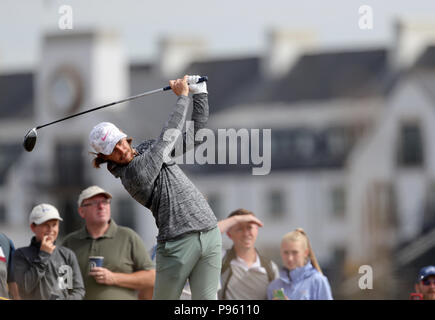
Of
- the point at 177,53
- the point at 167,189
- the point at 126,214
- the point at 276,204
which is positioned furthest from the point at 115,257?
the point at 177,53

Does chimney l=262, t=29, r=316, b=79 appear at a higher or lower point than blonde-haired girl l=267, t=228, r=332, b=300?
higher

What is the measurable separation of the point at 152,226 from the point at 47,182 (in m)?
4.28

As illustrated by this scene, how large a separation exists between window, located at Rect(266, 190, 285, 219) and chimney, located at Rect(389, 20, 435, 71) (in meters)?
4.74

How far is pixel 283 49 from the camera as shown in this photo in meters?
33.3

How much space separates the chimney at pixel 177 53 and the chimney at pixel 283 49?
2.04m

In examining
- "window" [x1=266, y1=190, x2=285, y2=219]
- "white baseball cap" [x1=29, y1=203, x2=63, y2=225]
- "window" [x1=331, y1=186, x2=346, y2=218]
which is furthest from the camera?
"window" [x1=266, y1=190, x2=285, y2=219]

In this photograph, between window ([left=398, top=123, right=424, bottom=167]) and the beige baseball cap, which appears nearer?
the beige baseball cap

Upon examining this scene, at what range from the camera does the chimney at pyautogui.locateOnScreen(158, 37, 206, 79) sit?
1275 inches

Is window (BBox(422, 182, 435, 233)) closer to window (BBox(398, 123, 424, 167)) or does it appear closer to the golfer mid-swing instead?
window (BBox(398, 123, 424, 167))

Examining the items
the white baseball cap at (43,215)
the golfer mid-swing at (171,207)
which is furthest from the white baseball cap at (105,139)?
the white baseball cap at (43,215)

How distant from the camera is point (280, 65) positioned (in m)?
34.0

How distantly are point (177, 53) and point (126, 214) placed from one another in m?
4.77

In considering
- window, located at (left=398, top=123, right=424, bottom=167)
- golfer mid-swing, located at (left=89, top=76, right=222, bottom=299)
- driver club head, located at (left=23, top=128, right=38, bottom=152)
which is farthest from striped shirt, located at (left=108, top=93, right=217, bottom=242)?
window, located at (left=398, top=123, right=424, bottom=167)
